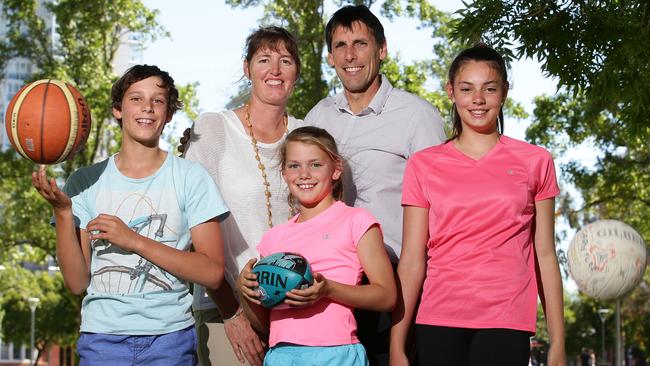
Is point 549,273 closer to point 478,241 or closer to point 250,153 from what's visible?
point 478,241

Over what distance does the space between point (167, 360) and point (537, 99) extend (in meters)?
21.4

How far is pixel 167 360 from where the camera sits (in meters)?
4.71

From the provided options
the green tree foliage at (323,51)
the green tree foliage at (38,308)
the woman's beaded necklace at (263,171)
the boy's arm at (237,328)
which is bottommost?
the boy's arm at (237,328)

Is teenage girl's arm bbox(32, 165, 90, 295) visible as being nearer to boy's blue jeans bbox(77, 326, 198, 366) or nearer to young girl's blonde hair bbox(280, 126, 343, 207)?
boy's blue jeans bbox(77, 326, 198, 366)

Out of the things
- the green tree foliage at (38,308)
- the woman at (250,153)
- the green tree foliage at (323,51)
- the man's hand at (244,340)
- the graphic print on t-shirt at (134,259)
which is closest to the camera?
the graphic print on t-shirt at (134,259)

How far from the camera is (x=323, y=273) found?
15.6 ft

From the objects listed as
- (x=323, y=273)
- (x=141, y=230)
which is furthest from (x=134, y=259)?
(x=323, y=273)

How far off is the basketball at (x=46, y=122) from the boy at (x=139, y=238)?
0.22 metres

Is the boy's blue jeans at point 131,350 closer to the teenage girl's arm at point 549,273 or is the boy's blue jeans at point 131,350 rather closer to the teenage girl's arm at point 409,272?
the teenage girl's arm at point 409,272

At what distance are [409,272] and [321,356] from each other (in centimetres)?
59

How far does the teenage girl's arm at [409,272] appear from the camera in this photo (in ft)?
15.9

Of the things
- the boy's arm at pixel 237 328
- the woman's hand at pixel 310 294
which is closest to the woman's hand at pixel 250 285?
the woman's hand at pixel 310 294

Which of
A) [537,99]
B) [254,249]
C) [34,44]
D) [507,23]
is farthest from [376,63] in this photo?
[34,44]

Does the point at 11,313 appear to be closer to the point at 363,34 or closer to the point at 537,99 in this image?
the point at 537,99
